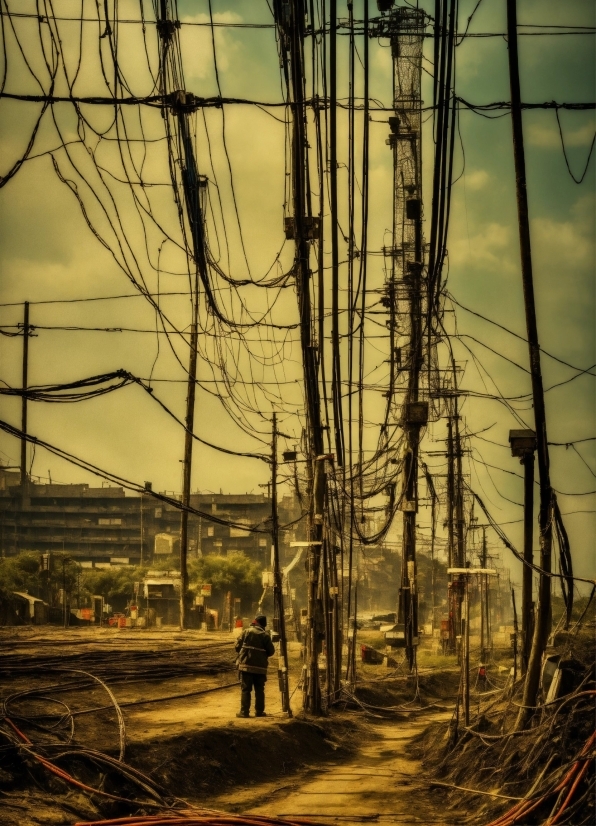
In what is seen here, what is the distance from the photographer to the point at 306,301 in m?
18.4

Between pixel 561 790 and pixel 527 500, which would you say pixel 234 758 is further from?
pixel 561 790

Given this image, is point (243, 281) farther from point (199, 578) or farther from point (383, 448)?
point (199, 578)

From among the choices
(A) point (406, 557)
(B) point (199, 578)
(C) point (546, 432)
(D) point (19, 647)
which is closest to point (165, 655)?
(D) point (19, 647)

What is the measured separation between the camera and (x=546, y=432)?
50.3 ft

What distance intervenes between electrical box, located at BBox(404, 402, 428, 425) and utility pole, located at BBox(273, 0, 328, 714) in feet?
16.7

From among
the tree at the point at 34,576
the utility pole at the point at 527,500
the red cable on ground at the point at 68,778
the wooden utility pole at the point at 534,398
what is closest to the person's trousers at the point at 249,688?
the utility pole at the point at 527,500

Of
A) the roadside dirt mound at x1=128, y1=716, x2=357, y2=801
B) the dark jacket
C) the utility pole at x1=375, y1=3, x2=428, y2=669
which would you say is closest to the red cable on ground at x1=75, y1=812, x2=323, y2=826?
the roadside dirt mound at x1=128, y1=716, x2=357, y2=801

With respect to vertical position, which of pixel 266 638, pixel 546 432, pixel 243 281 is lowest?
pixel 266 638

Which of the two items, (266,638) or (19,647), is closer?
(266,638)

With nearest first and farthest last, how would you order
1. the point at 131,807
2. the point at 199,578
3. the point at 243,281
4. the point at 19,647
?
1. the point at 131,807
2. the point at 243,281
3. the point at 19,647
4. the point at 199,578

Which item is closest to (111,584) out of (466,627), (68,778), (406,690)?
(406,690)

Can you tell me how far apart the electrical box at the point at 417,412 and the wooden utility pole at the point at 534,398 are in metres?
11.3

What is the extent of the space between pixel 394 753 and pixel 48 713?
20.2 ft

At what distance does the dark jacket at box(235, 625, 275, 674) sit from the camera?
19.8 meters
